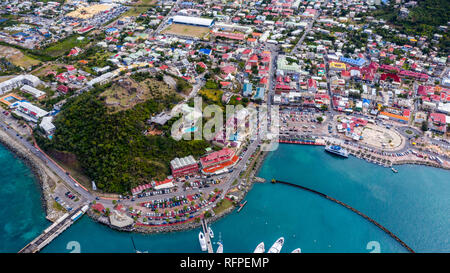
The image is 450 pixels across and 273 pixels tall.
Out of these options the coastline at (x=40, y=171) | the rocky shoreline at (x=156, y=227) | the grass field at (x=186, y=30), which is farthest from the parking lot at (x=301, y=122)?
the grass field at (x=186, y=30)

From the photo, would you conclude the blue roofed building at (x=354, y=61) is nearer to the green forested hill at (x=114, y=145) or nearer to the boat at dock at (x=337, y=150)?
the boat at dock at (x=337, y=150)

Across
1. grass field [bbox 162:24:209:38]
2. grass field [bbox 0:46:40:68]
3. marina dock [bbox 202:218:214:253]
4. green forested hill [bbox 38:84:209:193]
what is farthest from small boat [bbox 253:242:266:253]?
grass field [bbox 0:46:40:68]

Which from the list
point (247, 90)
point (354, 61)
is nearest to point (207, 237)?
point (247, 90)

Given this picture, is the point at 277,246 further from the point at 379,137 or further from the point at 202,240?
the point at 379,137

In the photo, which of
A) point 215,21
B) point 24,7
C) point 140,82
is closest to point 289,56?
point 215,21

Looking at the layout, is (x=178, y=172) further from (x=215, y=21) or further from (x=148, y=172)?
(x=215, y=21)
